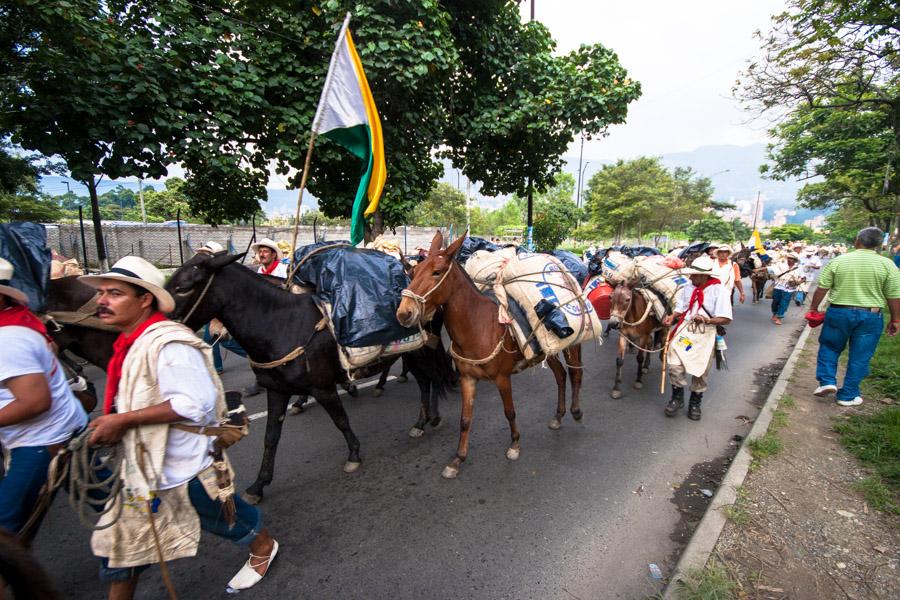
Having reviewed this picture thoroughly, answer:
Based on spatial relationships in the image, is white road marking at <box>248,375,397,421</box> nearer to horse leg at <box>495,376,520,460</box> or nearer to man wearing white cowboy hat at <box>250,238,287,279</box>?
man wearing white cowboy hat at <box>250,238,287,279</box>

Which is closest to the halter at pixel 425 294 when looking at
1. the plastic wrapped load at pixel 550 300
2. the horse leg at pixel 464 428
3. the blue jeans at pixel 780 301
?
the plastic wrapped load at pixel 550 300

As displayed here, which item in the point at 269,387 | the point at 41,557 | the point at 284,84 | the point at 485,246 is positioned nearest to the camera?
the point at 41,557

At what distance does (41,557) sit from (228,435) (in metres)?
2.04

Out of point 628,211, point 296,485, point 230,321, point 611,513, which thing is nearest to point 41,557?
point 296,485

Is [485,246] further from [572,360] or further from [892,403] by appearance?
[892,403]

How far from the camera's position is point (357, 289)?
134 inches

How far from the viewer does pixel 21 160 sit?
898cm

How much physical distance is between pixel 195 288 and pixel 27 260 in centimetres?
119

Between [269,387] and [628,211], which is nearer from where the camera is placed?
[269,387]

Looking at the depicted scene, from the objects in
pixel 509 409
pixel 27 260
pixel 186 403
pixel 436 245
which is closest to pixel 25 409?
pixel 186 403

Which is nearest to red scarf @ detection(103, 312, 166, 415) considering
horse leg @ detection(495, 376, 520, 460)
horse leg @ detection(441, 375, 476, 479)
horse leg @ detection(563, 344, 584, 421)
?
horse leg @ detection(441, 375, 476, 479)

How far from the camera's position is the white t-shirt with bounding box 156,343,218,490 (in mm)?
1718

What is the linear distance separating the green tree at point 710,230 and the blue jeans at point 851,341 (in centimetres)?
4340

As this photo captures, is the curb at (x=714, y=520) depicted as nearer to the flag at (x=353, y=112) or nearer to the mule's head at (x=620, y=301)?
the mule's head at (x=620, y=301)
